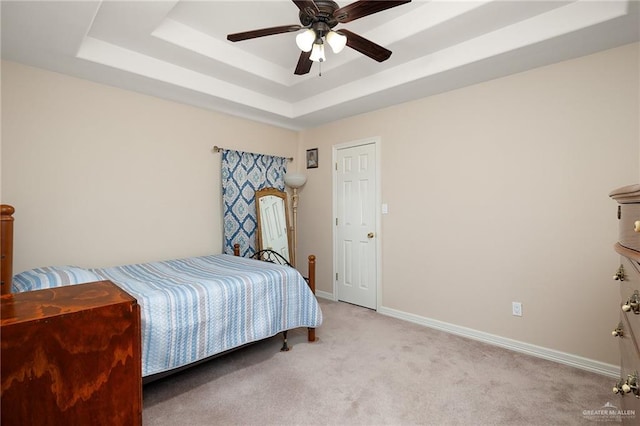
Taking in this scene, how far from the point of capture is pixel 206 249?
12.2ft

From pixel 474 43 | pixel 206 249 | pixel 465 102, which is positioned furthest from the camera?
pixel 206 249

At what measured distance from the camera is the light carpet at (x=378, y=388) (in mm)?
1855

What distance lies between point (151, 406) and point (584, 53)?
3962mm

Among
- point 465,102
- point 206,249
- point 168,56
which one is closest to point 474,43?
point 465,102

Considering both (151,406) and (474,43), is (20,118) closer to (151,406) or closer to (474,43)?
(151,406)

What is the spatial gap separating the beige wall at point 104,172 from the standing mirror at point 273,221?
55 cm

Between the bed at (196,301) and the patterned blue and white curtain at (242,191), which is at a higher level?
the patterned blue and white curtain at (242,191)

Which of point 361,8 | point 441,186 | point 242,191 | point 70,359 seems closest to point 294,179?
point 242,191

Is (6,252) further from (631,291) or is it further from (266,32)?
(631,291)

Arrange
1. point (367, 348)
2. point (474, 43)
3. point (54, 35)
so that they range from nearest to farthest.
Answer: point (54, 35), point (474, 43), point (367, 348)

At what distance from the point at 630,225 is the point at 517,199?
1839 mm

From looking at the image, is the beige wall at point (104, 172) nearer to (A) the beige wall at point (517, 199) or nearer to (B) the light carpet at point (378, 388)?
(B) the light carpet at point (378, 388)

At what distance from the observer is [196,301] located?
7.02ft

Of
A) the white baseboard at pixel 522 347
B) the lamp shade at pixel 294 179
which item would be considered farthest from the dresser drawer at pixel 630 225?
the lamp shade at pixel 294 179
